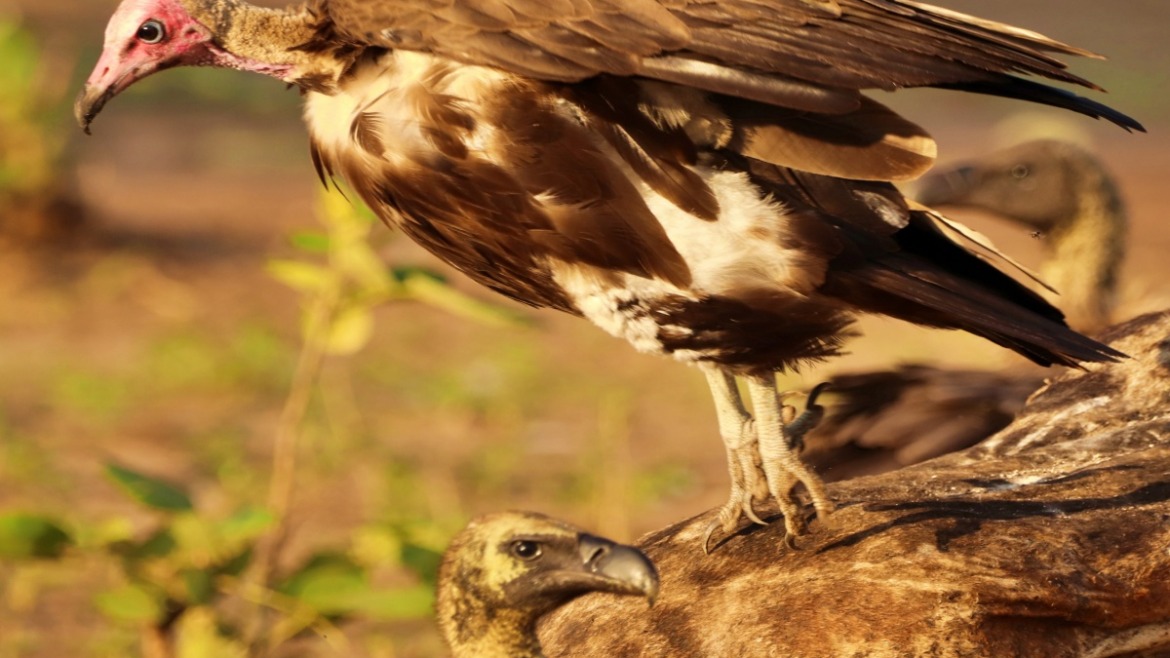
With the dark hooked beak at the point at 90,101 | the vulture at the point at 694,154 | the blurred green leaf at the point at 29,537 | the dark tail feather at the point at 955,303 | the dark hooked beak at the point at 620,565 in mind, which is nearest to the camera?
the dark hooked beak at the point at 620,565

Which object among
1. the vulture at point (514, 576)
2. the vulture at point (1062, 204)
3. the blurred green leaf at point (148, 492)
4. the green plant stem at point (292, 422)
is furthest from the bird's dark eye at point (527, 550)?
the vulture at point (1062, 204)

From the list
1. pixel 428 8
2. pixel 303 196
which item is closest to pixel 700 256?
pixel 428 8

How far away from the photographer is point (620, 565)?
294 cm

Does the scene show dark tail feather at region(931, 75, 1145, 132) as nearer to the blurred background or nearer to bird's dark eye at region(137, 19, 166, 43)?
the blurred background

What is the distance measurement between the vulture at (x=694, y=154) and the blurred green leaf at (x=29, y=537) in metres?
1.45

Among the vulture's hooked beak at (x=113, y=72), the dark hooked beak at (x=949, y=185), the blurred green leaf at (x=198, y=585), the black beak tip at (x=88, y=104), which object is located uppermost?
the vulture's hooked beak at (x=113, y=72)

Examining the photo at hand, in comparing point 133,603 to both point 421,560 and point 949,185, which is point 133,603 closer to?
point 421,560

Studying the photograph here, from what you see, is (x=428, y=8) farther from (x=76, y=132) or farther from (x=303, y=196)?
(x=303, y=196)

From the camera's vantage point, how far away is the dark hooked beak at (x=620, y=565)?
2896mm

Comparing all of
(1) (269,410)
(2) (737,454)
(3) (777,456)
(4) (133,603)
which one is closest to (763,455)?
(3) (777,456)

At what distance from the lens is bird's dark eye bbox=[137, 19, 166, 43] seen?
11.3ft

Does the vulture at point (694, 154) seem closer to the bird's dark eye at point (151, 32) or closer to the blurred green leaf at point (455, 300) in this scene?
the bird's dark eye at point (151, 32)

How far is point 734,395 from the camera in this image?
3541mm

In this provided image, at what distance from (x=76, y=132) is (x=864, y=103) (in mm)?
8183
